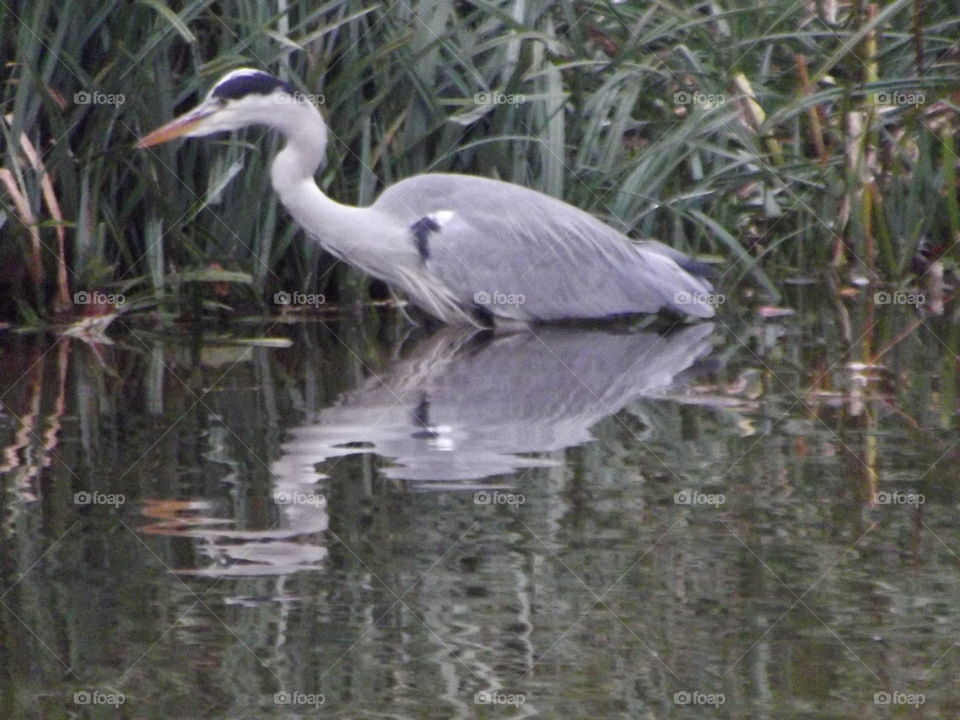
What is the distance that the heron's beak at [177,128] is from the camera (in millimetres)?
7520

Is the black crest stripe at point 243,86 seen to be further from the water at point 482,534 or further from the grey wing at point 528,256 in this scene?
the water at point 482,534

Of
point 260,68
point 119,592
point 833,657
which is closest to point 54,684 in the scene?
point 119,592

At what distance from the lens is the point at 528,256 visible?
320 inches

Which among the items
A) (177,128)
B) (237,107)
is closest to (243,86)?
(237,107)

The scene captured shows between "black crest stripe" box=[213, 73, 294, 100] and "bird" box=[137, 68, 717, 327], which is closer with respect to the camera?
"black crest stripe" box=[213, 73, 294, 100]

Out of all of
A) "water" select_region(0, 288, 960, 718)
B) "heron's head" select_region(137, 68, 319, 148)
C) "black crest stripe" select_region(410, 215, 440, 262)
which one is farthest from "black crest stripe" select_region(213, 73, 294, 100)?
"water" select_region(0, 288, 960, 718)

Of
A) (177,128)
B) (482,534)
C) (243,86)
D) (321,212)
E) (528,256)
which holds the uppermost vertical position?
(243,86)

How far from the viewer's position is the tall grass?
782 centimetres

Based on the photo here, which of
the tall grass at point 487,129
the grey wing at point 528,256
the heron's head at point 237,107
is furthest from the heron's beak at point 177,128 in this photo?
the grey wing at point 528,256

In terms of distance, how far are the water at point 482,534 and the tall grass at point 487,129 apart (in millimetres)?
1026

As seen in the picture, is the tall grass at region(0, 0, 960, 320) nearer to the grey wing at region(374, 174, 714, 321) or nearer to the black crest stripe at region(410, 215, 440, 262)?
the grey wing at region(374, 174, 714, 321)

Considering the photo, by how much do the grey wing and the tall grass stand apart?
0.50 m

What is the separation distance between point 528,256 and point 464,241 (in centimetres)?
35

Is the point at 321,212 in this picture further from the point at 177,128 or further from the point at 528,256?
the point at 528,256
